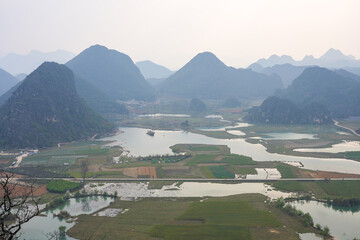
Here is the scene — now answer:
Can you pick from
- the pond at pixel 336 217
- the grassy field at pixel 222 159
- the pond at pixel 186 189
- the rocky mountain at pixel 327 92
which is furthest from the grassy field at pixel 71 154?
the rocky mountain at pixel 327 92

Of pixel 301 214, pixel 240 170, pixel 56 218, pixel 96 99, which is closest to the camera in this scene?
pixel 301 214

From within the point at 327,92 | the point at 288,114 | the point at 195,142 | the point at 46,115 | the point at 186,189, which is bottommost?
the point at 186,189

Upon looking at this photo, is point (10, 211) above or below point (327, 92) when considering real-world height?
below

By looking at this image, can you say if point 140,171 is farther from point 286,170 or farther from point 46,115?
point 46,115

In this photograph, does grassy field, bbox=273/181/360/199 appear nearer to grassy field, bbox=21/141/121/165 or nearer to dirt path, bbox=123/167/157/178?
A: dirt path, bbox=123/167/157/178

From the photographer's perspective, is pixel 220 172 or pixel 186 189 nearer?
pixel 186 189

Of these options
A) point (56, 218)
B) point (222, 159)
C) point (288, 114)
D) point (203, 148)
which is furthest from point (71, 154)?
point (288, 114)

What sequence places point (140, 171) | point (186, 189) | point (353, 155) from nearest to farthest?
1. point (186, 189)
2. point (140, 171)
3. point (353, 155)

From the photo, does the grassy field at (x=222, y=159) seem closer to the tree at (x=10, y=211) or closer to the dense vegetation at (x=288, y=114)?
the tree at (x=10, y=211)

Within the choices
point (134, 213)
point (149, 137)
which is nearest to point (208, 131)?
point (149, 137)
